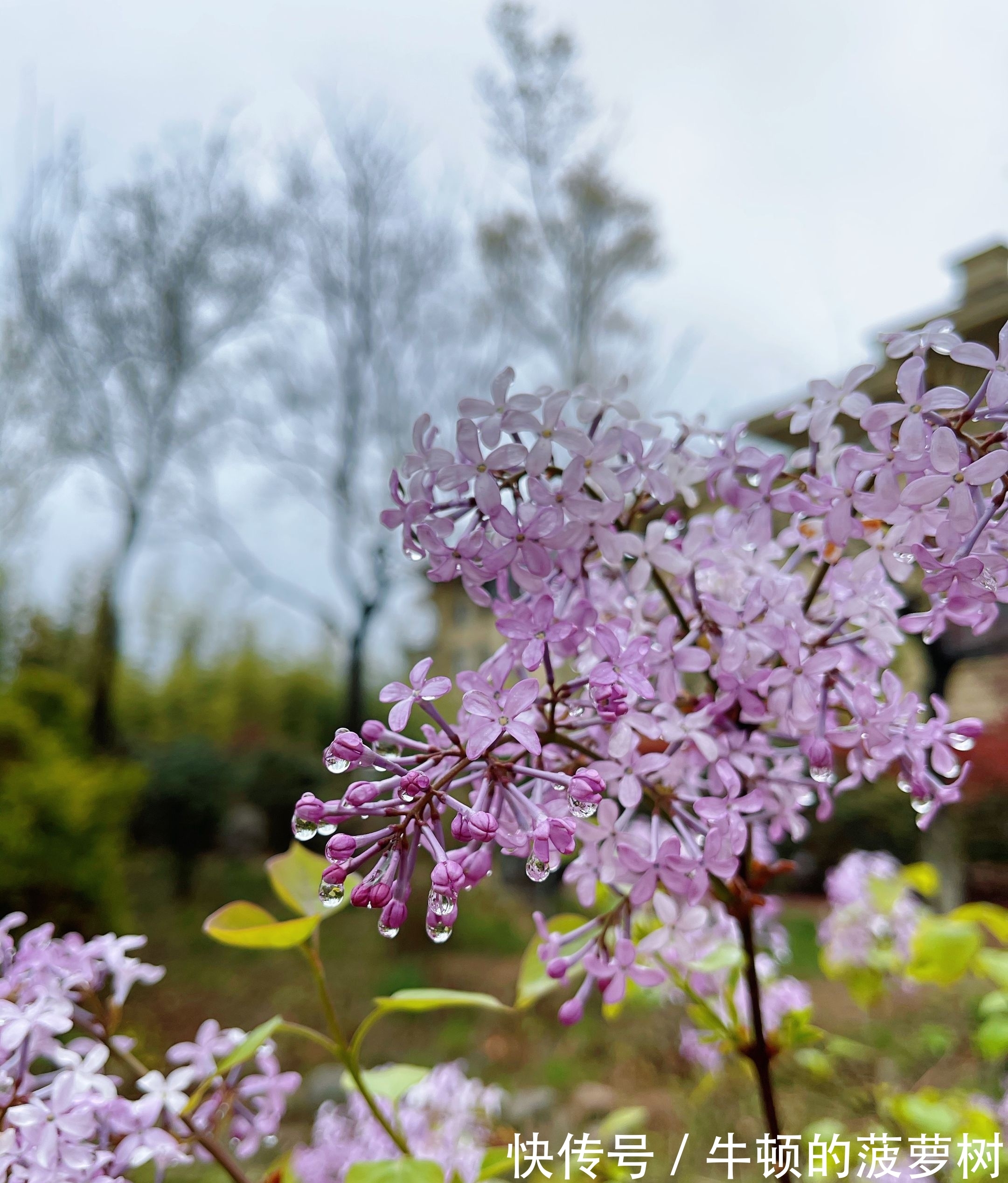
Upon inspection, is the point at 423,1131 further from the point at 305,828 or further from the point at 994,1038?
the point at 305,828

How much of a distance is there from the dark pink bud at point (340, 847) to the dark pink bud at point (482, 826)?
37 millimetres

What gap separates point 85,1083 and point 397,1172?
134 millimetres

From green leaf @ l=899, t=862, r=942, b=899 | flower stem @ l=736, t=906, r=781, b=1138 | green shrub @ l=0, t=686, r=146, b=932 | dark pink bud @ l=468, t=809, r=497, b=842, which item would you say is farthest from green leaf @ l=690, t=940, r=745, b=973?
green shrub @ l=0, t=686, r=146, b=932

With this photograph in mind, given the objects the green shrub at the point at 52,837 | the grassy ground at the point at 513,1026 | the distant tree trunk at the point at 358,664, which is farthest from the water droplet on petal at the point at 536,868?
the distant tree trunk at the point at 358,664

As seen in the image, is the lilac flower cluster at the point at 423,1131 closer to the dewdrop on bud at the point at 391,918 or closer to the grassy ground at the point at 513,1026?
the grassy ground at the point at 513,1026

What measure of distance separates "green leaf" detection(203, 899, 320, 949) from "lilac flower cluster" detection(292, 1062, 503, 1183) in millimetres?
365

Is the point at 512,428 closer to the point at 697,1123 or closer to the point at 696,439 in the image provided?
the point at 696,439

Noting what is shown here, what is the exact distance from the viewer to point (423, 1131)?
2.73 feet

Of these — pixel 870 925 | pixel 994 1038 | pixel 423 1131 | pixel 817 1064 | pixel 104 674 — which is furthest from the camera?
pixel 104 674

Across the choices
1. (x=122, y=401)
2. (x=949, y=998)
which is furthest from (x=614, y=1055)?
(x=122, y=401)

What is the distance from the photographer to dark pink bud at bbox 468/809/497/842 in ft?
0.81

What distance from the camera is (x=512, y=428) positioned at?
0.29 meters

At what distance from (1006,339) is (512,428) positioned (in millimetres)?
172

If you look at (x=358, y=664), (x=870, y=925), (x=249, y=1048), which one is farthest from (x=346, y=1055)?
(x=358, y=664)
